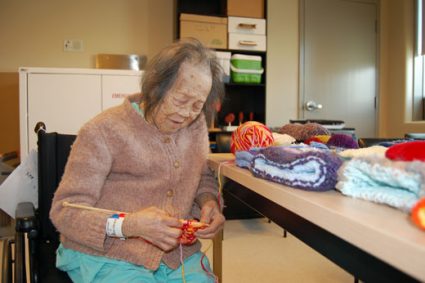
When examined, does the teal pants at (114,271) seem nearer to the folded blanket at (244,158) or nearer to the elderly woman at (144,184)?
the elderly woman at (144,184)

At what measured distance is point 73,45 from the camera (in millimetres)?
3018

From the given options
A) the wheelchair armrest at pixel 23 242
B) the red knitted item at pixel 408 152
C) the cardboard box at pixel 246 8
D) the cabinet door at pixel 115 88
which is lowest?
the wheelchair armrest at pixel 23 242

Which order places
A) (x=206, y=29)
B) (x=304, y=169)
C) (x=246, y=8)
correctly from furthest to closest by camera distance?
(x=246, y=8)
(x=206, y=29)
(x=304, y=169)

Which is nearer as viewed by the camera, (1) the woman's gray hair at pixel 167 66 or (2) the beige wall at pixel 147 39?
(1) the woman's gray hair at pixel 167 66

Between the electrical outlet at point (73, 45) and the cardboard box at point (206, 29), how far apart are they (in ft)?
3.26

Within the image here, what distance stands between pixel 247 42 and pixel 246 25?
0.48 ft

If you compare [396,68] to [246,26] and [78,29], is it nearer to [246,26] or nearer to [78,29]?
[246,26]

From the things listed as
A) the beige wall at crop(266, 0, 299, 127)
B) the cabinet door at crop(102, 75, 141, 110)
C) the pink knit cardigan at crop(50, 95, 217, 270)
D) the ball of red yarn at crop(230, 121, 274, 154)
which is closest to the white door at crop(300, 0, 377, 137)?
the beige wall at crop(266, 0, 299, 127)

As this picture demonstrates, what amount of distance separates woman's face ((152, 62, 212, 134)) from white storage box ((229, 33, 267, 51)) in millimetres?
2102

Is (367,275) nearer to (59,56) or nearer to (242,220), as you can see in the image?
(242,220)

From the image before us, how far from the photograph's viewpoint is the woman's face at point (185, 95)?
836mm

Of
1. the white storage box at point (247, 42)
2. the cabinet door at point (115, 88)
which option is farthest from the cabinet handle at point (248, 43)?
the cabinet door at point (115, 88)

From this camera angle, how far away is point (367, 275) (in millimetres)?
411

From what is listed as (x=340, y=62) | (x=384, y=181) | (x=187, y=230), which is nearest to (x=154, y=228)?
(x=187, y=230)
